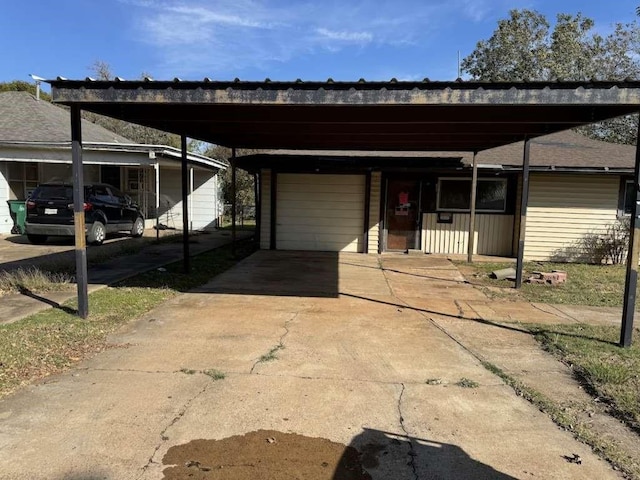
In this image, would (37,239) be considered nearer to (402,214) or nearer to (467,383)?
(402,214)

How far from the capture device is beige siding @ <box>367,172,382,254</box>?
1295 cm

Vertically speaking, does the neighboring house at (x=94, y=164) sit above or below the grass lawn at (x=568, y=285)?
above

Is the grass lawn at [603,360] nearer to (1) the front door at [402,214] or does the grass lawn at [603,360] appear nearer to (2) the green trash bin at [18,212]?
(1) the front door at [402,214]

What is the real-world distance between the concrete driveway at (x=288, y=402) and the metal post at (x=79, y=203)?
31.9 inches

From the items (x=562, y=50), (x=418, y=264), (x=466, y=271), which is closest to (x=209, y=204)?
(x=418, y=264)

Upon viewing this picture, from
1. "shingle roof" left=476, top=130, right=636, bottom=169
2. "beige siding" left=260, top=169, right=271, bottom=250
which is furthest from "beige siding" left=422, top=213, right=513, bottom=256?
"beige siding" left=260, top=169, right=271, bottom=250

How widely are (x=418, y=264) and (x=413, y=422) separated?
8239 mm

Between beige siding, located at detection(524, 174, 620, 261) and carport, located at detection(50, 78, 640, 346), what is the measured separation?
4.62 metres

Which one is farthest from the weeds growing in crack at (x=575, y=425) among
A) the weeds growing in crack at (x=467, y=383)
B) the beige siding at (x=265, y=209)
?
the beige siding at (x=265, y=209)

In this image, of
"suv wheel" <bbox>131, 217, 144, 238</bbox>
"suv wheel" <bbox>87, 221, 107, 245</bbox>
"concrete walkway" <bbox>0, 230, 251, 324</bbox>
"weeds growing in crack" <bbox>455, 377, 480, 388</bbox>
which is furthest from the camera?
"suv wheel" <bbox>131, 217, 144, 238</bbox>

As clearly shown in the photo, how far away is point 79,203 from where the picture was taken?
566cm

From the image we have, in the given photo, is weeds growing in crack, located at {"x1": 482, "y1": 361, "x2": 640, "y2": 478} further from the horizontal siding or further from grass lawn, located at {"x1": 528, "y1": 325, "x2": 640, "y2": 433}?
the horizontal siding

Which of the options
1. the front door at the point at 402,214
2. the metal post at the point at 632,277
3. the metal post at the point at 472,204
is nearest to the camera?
the metal post at the point at 632,277

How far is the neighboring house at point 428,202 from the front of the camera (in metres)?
12.5
